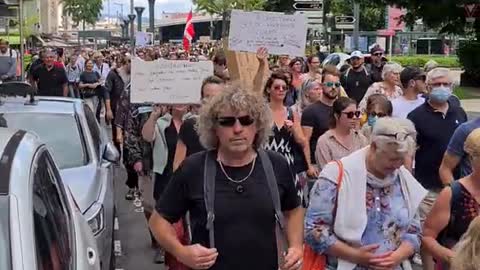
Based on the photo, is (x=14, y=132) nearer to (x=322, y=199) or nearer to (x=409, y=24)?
(x=322, y=199)

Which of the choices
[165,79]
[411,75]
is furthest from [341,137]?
[165,79]

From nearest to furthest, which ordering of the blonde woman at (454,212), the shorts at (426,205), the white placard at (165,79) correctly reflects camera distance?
the blonde woman at (454,212), the shorts at (426,205), the white placard at (165,79)

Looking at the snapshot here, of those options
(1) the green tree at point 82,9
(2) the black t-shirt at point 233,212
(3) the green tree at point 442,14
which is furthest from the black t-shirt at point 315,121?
(1) the green tree at point 82,9

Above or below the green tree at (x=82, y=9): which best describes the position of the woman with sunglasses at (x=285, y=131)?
below

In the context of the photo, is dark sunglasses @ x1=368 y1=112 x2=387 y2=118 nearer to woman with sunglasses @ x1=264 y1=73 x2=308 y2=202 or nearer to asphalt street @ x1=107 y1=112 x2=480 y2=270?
woman with sunglasses @ x1=264 y1=73 x2=308 y2=202

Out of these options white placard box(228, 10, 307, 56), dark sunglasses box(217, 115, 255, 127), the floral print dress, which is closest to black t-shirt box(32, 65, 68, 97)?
white placard box(228, 10, 307, 56)

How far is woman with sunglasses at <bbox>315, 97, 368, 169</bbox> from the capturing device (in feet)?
22.1

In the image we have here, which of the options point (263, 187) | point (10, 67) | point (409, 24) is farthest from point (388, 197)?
point (409, 24)

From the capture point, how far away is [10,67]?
17.9m

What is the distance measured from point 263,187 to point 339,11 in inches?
2555

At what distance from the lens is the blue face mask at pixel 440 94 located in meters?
6.78

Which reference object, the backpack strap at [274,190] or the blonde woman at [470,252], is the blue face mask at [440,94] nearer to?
the backpack strap at [274,190]

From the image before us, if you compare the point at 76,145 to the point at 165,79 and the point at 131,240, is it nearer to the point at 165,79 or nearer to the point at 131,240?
the point at 165,79

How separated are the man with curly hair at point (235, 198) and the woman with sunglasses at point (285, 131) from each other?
2.73 m
